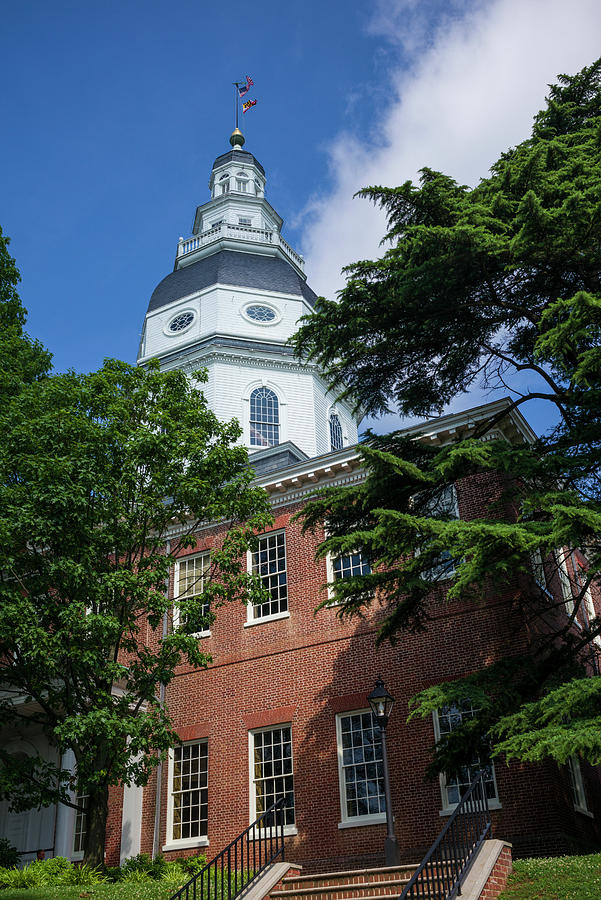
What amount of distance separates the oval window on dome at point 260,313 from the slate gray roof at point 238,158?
669 inches

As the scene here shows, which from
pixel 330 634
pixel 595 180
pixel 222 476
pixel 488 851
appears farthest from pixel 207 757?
pixel 595 180

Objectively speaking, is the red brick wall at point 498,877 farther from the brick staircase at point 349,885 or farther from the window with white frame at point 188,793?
the window with white frame at point 188,793

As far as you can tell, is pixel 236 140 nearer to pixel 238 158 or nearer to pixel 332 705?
pixel 238 158

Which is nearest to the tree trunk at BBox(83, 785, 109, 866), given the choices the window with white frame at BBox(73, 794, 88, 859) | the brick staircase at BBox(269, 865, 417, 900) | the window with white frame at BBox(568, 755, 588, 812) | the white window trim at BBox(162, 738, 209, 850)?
the white window trim at BBox(162, 738, 209, 850)

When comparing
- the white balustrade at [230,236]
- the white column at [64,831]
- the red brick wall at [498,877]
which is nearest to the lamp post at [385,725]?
the red brick wall at [498,877]

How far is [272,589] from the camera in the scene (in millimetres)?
20719

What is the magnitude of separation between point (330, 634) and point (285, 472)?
4.31m

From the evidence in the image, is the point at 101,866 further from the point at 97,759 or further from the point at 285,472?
the point at 285,472

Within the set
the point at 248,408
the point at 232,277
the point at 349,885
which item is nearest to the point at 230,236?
the point at 232,277

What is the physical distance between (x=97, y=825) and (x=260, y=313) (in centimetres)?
2343

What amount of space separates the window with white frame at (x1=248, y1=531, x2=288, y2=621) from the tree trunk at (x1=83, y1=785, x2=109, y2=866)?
19.3 ft

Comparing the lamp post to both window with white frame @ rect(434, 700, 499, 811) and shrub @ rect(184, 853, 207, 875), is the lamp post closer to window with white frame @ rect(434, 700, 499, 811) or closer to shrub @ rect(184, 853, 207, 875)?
window with white frame @ rect(434, 700, 499, 811)

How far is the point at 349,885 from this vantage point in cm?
1277

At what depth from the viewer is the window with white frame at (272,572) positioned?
67.2ft
